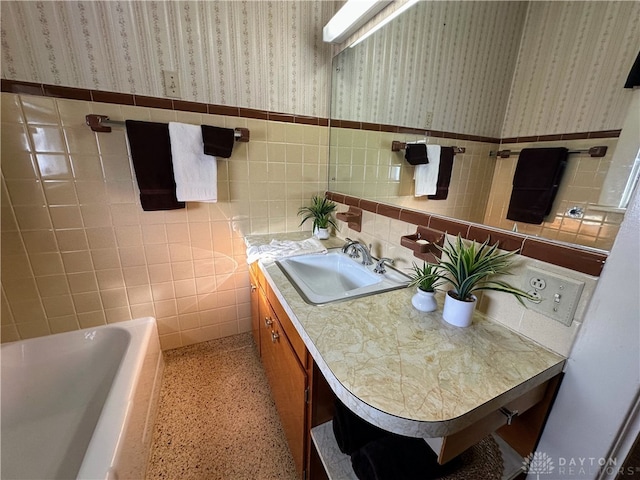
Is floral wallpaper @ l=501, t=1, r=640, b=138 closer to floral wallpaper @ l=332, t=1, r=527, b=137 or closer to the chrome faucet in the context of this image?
floral wallpaper @ l=332, t=1, r=527, b=137

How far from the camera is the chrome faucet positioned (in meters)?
1.22

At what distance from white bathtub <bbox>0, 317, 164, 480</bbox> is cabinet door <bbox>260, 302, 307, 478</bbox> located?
1.76ft

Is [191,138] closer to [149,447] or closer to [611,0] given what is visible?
[149,447]

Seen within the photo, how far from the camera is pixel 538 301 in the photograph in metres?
0.68

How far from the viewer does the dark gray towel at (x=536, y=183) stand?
0.81 meters

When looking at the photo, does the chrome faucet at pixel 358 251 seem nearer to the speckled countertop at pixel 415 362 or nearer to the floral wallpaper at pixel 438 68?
the speckled countertop at pixel 415 362

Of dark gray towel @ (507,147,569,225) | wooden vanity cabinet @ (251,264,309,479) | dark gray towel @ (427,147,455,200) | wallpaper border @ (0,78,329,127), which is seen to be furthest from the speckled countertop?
wallpaper border @ (0,78,329,127)

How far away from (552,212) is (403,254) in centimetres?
51

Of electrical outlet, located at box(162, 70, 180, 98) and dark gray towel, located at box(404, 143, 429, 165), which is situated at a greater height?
electrical outlet, located at box(162, 70, 180, 98)

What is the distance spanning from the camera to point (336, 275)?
1.35 metres

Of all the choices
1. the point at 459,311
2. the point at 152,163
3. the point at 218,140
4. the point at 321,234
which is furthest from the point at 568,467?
the point at 152,163

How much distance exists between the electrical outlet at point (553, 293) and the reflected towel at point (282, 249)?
0.88 metres

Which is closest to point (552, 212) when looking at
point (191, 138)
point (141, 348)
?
point (191, 138)

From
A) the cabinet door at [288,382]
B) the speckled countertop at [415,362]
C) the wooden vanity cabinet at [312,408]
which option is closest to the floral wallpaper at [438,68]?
the speckled countertop at [415,362]
